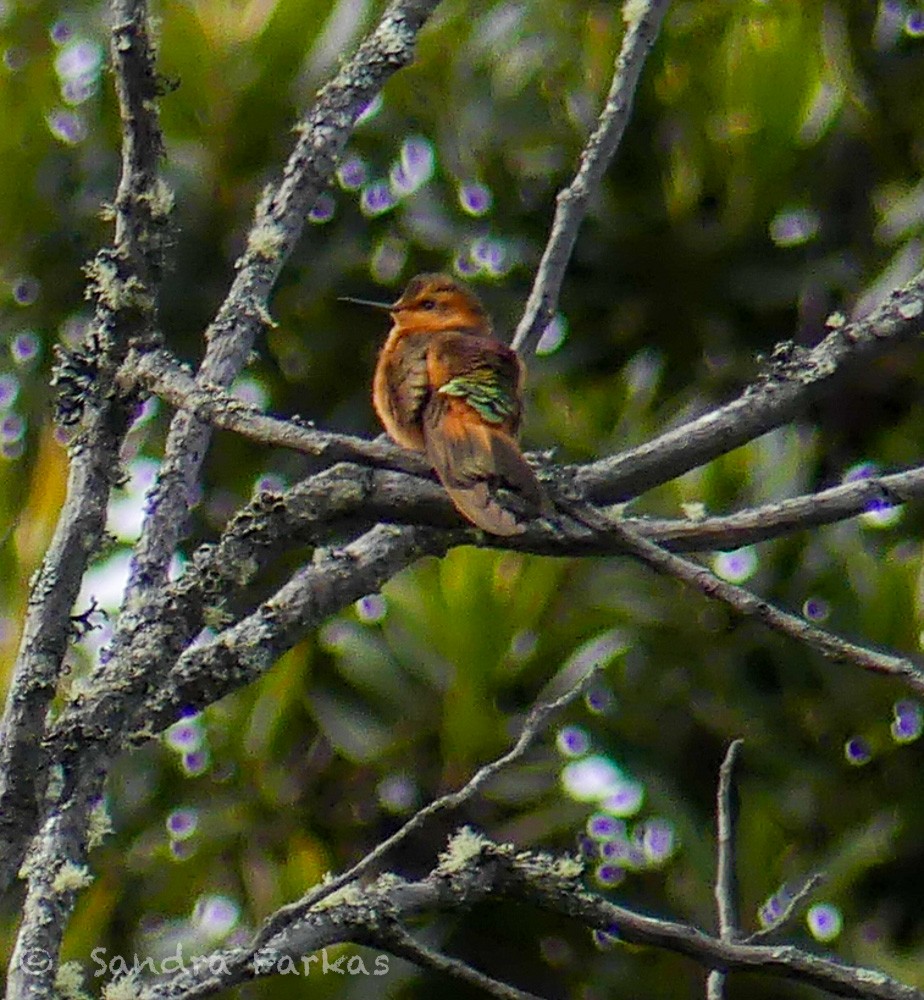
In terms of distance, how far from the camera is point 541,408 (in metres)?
4.24

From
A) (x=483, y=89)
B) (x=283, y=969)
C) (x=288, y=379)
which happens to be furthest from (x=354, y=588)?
(x=483, y=89)

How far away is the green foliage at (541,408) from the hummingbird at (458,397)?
353 mm

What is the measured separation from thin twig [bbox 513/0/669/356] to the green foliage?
3.73 ft

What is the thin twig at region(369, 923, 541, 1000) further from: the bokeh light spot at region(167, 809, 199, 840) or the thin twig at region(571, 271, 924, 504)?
the bokeh light spot at region(167, 809, 199, 840)

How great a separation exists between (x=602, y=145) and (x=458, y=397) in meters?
0.80

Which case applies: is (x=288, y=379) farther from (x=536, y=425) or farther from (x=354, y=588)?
(x=354, y=588)

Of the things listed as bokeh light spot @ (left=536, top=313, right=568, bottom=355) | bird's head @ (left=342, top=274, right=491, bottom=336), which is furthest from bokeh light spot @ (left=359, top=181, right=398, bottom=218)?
bird's head @ (left=342, top=274, right=491, bottom=336)

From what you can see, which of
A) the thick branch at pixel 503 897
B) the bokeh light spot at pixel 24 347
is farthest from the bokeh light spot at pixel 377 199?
the thick branch at pixel 503 897

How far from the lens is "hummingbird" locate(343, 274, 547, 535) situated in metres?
2.24

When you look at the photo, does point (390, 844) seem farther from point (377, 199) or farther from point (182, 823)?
point (377, 199)

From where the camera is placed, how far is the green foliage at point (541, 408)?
3.67 metres

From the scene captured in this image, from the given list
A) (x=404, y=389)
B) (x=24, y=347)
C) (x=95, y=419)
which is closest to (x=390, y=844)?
(x=95, y=419)

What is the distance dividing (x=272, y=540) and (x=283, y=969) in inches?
17.4

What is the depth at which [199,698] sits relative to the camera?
6.60 ft
